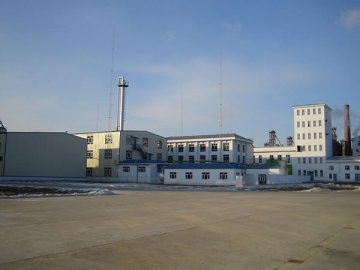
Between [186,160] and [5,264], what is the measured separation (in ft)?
300

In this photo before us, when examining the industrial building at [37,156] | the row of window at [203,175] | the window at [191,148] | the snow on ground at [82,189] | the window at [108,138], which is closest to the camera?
the snow on ground at [82,189]

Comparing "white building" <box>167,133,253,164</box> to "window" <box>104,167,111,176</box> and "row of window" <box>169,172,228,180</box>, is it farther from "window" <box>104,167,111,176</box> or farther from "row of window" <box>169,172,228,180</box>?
"row of window" <box>169,172,228,180</box>

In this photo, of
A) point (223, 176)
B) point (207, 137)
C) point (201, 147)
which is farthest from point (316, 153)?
point (223, 176)

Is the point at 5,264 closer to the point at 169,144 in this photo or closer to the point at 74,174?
the point at 74,174

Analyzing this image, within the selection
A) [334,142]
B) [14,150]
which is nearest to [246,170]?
[14,150]

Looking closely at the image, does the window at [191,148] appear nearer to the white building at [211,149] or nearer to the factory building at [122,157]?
the white building at [211,149]

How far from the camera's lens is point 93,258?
747 centimetres

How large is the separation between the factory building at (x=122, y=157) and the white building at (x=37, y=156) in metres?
8.71

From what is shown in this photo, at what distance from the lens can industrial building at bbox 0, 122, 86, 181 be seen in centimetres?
6225

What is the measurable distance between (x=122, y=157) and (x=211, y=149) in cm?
2871

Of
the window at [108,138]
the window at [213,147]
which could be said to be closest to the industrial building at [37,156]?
the window at [108,138]

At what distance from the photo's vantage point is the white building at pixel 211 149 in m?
91.1

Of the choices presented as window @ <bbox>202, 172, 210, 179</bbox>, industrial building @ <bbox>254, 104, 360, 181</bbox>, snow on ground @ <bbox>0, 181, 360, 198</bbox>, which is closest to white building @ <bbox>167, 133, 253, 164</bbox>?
industrial building @ <bbox>254, 104, 360, 181</bbox>

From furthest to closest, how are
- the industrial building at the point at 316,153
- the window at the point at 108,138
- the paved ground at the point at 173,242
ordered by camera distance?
the industrial building at the point at 316,153 → the window at the point at 108,138 → the paved ground at the point at 173,242
